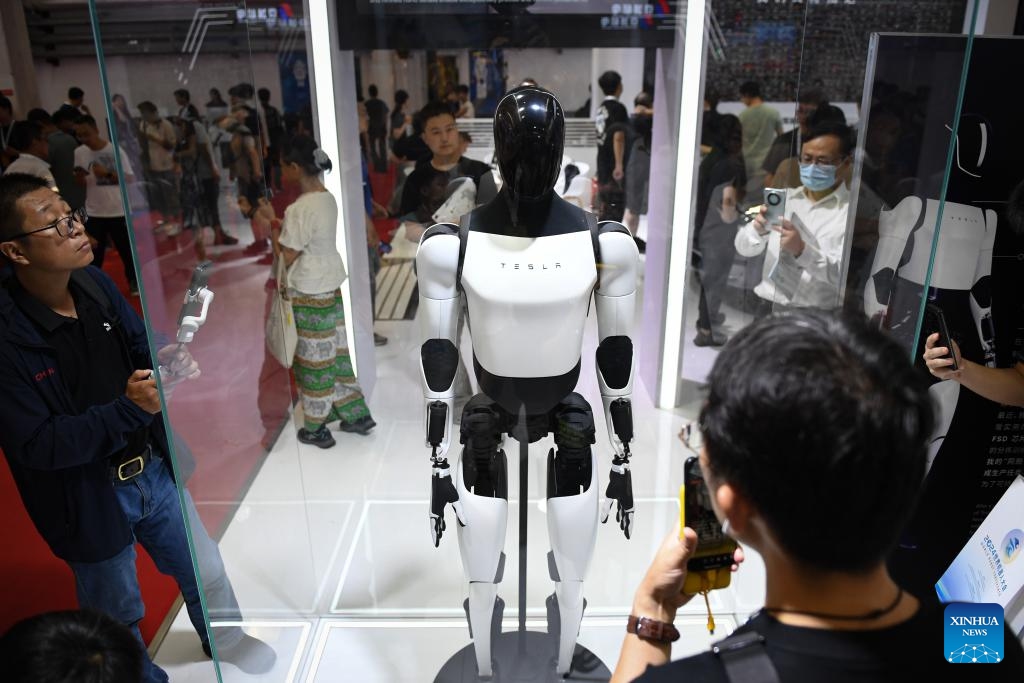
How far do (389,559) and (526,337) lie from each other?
55.1 inches

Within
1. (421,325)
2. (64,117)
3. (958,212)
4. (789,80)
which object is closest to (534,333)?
(421,325)

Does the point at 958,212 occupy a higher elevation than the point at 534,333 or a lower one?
higher

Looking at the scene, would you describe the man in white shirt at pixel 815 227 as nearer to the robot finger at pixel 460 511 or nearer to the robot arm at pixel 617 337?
the robot arm at pixel 617 337

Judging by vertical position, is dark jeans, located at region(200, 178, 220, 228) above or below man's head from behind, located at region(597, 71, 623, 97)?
below

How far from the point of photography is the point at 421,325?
79.7 inches

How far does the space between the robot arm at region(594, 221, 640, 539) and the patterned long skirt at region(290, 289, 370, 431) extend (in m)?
1.06

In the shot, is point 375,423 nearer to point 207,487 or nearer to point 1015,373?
point 207,487

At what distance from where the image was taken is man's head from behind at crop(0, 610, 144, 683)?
109cm

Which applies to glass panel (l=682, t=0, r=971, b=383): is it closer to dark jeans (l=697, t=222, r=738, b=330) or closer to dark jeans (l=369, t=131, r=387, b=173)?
dark jeans (l=697, t=222, r=738, b=330)

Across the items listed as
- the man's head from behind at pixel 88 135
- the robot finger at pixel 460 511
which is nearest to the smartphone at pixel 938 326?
the robot finger at pixel 460 511

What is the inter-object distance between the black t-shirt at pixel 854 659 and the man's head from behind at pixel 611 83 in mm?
2063

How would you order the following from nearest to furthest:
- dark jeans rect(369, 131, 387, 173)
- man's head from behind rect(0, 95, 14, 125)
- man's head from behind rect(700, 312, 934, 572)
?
man's head from behind rect(700, 312, 934, 572) → dark jeans rect(369, 131, 387, 173) → man's head from behind rect(0, 95, 14, 125)

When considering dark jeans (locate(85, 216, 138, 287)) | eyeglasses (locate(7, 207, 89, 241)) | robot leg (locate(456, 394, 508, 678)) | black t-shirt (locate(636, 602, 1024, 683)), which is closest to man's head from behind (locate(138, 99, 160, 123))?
eyeglasses (locate(7, 207, 89, 241))

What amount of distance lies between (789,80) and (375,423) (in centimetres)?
204
